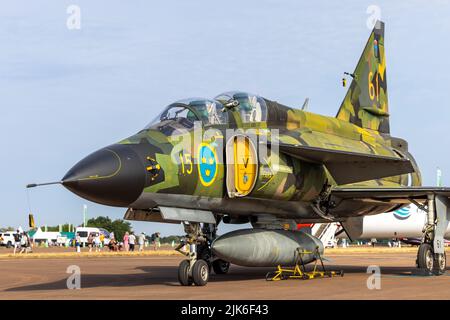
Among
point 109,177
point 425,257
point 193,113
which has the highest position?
point 193,113

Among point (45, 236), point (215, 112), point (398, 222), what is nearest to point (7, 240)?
point (45, 236)

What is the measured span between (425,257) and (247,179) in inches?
195

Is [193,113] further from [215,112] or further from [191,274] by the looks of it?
[191,274]

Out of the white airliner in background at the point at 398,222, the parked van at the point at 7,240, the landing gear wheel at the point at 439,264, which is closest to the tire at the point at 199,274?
the landing gear wheel at the point at 439,264

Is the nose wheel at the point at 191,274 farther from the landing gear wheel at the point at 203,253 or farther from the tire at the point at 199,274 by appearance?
the landing gear wheel at the point at 203,253

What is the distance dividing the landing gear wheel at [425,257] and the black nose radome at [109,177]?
7.25 metres

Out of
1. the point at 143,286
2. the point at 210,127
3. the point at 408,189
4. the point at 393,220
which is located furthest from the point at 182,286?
the point at 393,220

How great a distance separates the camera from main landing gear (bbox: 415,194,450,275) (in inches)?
622

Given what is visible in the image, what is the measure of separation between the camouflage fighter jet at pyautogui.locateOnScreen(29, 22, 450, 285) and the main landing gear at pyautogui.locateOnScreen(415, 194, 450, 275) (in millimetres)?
23

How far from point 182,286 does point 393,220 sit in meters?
37.4

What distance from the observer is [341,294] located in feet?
36.1

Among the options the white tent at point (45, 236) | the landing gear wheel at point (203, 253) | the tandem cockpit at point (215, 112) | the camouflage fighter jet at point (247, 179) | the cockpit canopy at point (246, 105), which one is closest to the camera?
the camouflage fighter jet at point (247, 179)

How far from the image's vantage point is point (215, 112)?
13789 mm

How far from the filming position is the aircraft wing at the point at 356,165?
15086mm
